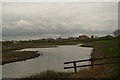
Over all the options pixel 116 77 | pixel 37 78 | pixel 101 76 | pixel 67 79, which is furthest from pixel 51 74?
pixel 116 77

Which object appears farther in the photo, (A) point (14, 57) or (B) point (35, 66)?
(A) point (14, 57)

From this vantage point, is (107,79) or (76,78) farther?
(76,78)

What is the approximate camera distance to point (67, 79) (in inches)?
570

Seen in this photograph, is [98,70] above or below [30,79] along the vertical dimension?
above

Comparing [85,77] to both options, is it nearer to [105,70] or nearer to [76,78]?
[76,78]

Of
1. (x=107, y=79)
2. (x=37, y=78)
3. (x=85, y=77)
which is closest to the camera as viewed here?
(x=107, y=79)

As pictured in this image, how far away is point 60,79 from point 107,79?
3760 mm

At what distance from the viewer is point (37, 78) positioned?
15.9 m

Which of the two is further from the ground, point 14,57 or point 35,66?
point 14,57

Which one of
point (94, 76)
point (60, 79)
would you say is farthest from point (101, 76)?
point (60, 79)

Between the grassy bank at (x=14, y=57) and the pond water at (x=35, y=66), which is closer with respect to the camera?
the pond water at (x=35, y=66)

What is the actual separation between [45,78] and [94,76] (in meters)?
4.11

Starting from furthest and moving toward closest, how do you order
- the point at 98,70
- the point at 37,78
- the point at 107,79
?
the point at 37,78
the point at 98,70
the point at 107,79

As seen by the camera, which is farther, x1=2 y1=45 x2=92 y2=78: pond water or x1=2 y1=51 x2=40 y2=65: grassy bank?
x1=2 y1=51 x2=40 y2=65: grassy bank
